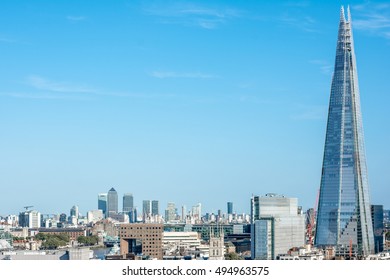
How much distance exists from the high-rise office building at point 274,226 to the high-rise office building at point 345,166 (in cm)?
98

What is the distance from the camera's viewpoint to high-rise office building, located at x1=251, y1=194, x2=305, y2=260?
20.1 metres

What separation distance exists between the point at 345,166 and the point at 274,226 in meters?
3.23

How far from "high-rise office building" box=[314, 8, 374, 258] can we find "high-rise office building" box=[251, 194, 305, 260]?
3.22 ft

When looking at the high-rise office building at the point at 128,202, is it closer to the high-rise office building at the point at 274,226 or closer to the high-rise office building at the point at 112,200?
the high-rise office building at the point at 112,200

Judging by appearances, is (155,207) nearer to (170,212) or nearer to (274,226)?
(170,212)

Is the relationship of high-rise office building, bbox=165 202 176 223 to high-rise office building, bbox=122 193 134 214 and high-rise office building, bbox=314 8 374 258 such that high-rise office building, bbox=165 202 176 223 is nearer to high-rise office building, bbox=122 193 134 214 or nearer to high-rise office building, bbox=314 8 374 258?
high-rise office building, bbox=122 193 134 214

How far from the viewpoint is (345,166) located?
22.3m

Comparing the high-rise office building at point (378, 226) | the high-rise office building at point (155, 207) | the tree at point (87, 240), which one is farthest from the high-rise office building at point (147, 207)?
the high-rise office building at point (378, 226)

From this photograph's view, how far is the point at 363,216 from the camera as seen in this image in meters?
22.5

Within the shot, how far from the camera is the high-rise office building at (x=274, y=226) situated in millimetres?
20094

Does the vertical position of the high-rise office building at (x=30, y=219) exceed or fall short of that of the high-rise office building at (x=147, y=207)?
it falls short
